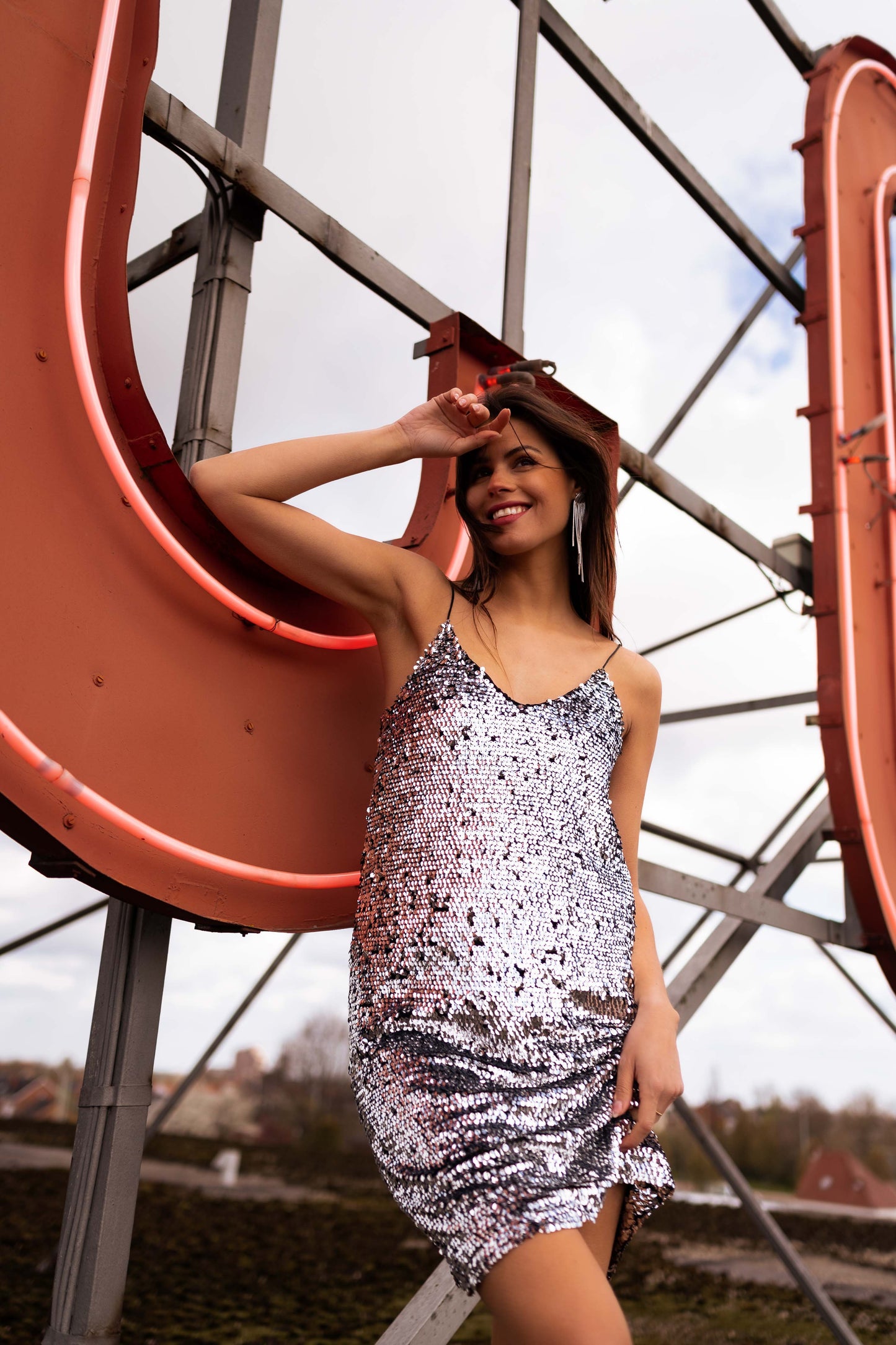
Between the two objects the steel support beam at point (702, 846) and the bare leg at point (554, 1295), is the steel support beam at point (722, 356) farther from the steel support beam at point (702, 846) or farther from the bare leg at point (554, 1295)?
the bare leg at point (554, 1295)

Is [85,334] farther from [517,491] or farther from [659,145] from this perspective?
[659,145]

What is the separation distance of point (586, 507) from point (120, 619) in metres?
0.64

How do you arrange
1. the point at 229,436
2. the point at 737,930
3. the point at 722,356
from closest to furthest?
the point at 229,436
the point at 737,930
the point at 722,356

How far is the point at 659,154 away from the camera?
327 cm

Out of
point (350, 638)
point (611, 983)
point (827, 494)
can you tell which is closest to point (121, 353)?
point (350, 638)

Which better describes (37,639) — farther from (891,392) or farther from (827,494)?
(891,392)

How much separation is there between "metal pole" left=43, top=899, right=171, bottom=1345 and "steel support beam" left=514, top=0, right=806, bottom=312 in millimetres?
2531

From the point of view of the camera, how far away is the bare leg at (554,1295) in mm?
927

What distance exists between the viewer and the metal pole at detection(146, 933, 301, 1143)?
354 cm

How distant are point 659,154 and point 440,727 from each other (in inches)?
105

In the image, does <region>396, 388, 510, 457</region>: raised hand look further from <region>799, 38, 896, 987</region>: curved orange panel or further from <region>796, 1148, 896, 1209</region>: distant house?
<region>796, 1148, 896, 1209</region>: distant house

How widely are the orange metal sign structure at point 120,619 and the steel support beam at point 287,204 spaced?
220 mm

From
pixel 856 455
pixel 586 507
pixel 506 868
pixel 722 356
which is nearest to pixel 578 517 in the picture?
pixel 586 507

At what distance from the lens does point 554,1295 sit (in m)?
0.94
